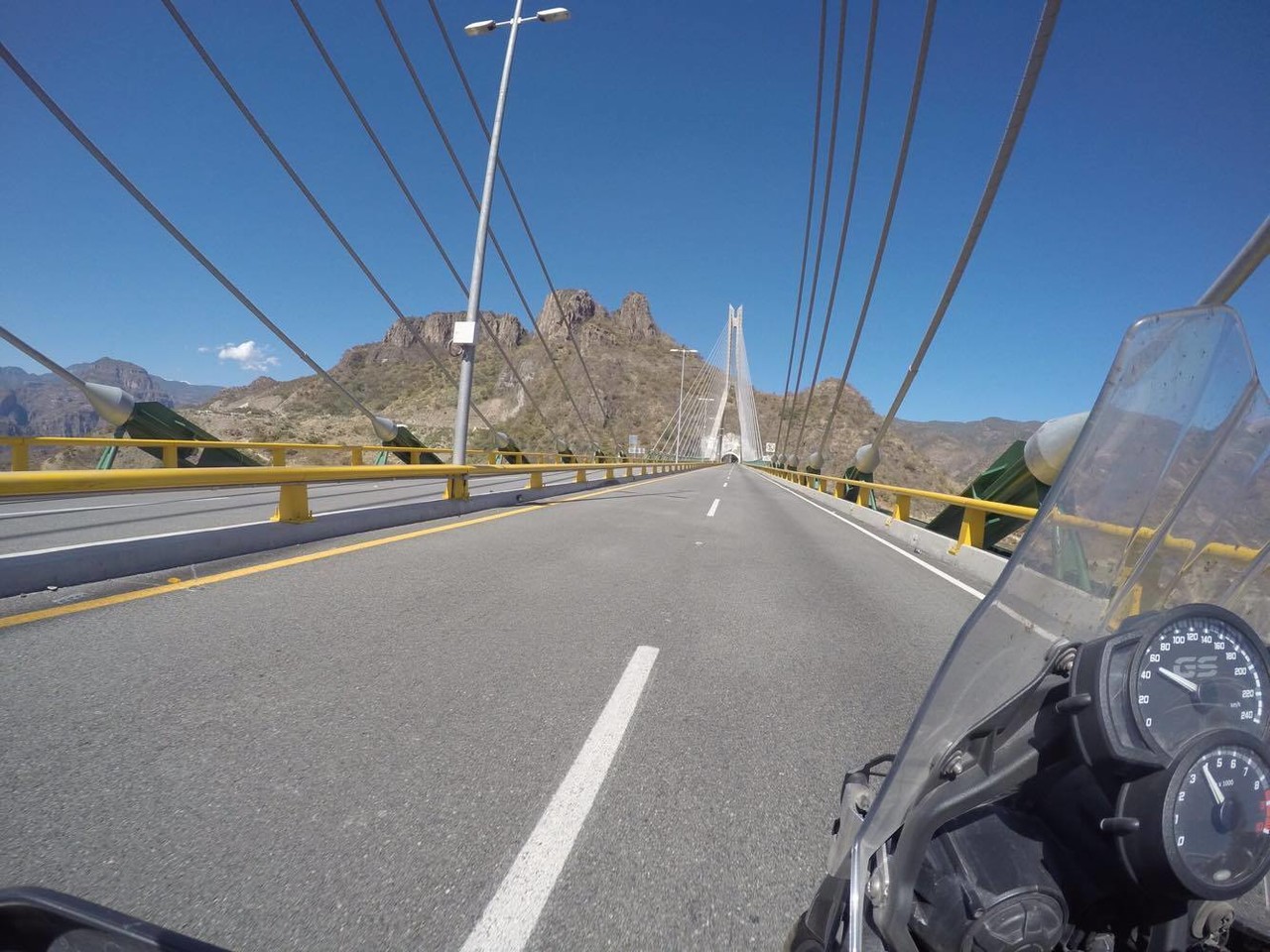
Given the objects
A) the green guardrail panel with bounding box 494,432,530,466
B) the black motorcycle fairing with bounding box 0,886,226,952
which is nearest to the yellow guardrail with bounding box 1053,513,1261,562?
the black motorcycle fairing with bounding box 0,886,226,952

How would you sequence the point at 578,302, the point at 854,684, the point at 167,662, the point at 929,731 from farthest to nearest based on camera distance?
the point at 578,302, the point at 854,684, the point at 167,662, the point at 929,731

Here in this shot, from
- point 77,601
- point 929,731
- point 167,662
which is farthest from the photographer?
point 77,601

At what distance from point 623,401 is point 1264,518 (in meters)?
108

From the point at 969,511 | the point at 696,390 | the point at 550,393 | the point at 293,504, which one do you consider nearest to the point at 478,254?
the point at 293,504

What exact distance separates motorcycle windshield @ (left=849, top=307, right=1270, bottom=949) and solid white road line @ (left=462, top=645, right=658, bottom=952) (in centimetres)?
130

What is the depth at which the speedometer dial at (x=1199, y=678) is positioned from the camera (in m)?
1.01

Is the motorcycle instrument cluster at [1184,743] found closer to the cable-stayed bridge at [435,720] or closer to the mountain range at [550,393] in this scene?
the cable-stayed bridge at [435,720]

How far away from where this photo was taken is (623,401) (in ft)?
356

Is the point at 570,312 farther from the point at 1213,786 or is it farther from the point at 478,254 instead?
the point at 1213,786

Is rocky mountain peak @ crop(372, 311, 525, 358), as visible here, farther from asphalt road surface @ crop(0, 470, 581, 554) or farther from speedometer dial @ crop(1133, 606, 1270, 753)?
speedometer dial @ crop(1133, 606, 1270, 753)

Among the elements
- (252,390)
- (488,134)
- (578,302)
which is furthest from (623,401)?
(488,134)

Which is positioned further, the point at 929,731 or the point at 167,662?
the point at 167,662

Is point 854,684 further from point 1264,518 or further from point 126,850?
point 126,850

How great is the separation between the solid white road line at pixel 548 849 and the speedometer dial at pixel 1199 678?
145 centimetres
